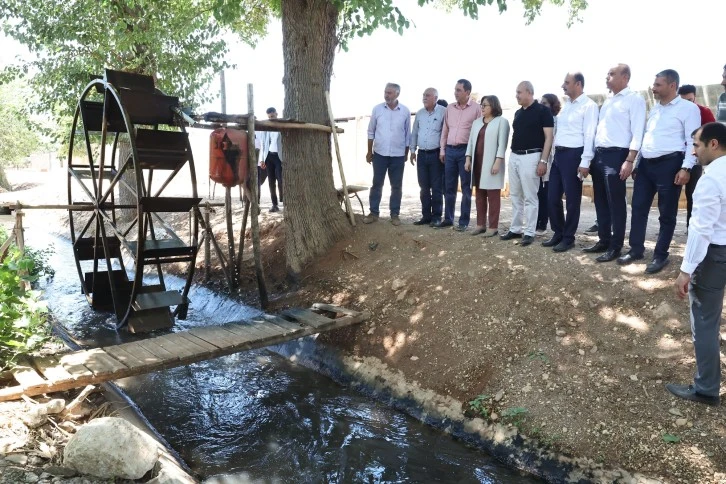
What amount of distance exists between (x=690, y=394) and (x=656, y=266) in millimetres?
1416

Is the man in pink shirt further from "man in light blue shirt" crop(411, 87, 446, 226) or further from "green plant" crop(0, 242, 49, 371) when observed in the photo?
"green plant" crop(0, 242, 49, 371)

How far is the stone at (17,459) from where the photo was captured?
2594 mm

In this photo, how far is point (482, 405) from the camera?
3.97m

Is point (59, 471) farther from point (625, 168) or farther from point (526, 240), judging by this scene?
point (625, 168)

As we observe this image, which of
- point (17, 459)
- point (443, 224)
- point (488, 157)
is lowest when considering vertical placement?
point (17, 459)

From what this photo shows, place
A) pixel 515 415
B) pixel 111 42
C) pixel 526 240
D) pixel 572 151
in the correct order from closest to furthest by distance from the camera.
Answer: pixel 515 415 < pixel 572 151 < pixel 526 240 < pixel 111 42

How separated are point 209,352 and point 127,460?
1.53 m

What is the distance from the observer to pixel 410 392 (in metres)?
4.42

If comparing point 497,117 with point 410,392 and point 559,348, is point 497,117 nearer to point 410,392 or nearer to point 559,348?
point 559,348

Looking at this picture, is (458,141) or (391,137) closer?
(458,141)

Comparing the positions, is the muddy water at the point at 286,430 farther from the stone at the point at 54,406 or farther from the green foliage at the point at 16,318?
the green foliage at the point at 16,318

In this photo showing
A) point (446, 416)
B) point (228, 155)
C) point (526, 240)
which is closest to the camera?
point (446, 416)

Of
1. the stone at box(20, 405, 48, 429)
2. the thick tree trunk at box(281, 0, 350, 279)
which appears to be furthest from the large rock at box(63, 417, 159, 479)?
the thick tree trunk at box(281, 0, 350, 279)

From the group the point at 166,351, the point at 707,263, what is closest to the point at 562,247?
the point at 707,263
